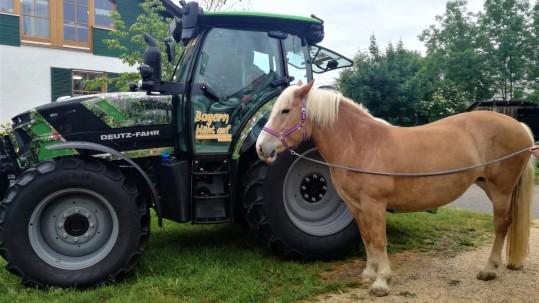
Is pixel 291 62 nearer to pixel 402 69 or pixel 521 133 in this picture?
pixel 521 133

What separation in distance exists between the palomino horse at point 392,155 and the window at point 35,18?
1264cm

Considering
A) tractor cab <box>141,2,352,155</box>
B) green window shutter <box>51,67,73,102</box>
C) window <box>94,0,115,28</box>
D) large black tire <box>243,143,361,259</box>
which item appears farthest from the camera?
window <box>94,0,115,28</box>

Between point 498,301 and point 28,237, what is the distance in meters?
3.84

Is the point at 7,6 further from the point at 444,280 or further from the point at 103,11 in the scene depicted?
the point at 444,280

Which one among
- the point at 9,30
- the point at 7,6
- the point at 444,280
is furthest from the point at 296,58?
the point at 7,6

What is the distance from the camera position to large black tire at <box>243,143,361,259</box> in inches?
163

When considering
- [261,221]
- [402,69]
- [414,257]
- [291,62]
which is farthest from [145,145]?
[402,69]

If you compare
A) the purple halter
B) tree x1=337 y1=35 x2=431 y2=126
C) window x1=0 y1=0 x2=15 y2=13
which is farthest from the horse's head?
window x1=0 y1=0 x2=15 y2=13

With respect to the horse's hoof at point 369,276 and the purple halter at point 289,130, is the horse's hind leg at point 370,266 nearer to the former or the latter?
the horse's hoof at point 369,276

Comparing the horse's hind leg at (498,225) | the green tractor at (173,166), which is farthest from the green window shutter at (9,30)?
the horse's hind leg at (498,225)

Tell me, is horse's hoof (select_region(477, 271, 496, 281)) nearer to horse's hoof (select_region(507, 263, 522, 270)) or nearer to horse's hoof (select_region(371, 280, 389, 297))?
horse's hoof (select_region(507, 263, 522, 270))

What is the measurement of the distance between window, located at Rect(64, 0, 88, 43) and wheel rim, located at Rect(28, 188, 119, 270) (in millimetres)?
11773

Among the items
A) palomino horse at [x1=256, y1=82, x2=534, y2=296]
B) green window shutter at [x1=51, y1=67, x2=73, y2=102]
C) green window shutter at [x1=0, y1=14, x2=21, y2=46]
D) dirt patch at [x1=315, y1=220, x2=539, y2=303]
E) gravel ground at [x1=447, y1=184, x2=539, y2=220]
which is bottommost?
gravel ground at [x1=447, y1=184, x2=539, y2=220]

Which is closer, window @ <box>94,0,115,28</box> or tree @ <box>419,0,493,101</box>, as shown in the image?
window @ <box>94,0,115,28</box>
